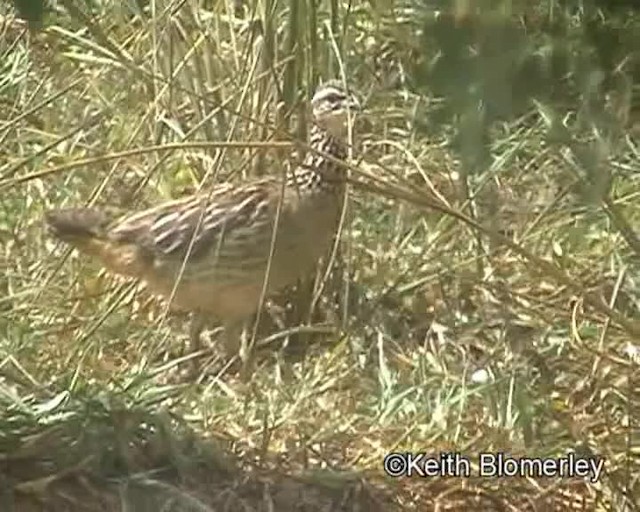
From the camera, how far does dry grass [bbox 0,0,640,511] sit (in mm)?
3340

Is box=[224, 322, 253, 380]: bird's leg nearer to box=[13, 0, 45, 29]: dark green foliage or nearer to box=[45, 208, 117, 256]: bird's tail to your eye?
box=[45, 208, 117, 256]: bird's tail

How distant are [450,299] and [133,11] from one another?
1155 millimetres

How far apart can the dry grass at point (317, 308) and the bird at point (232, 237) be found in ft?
0.28

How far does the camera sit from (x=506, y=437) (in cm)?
353

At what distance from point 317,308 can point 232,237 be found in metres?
0.30

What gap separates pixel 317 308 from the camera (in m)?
4.26

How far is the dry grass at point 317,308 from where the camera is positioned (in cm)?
334

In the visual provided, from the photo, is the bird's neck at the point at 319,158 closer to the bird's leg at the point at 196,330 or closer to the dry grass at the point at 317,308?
the dry grass at the point at 317,308

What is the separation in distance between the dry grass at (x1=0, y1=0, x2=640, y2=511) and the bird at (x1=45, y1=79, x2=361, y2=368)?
0.28 feet

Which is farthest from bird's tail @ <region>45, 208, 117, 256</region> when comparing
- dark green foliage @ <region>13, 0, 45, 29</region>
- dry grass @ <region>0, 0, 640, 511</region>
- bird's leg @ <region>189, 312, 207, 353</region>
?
dark green foliage @ <region>13, 0, 45, 29</region>

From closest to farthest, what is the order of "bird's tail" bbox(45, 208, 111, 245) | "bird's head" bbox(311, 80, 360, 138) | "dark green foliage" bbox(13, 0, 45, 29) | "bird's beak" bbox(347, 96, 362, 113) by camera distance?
"dark green foliage" bbox(13, 0, 45, 29) → "bird's beak" bbox(347, 96, 362, 113) → "bird's head" bbox(311, 80, 360, 138) → "bird's tail" bbox(45, 208, 111, 245)

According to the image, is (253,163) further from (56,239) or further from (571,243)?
(571,243)

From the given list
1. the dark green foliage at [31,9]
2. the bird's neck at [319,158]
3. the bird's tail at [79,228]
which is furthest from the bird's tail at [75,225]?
the dark green foliage at [31,9]

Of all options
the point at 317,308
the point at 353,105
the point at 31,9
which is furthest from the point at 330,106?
the point at 31,9
